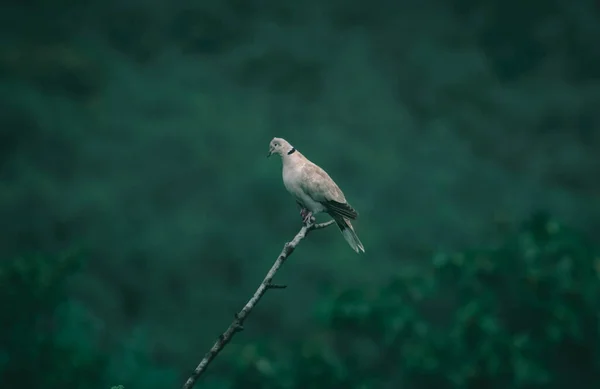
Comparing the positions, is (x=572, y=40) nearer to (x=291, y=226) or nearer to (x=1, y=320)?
(x=291, y=226)

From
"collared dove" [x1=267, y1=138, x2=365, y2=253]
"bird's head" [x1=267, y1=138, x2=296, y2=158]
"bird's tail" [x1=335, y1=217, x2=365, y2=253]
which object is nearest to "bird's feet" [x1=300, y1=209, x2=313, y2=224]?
"collared dove" [x1=267, y1=138, x2=365, y2=253]

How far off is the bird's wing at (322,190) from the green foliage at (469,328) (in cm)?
159

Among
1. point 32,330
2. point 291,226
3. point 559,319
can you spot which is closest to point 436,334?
point 559,319

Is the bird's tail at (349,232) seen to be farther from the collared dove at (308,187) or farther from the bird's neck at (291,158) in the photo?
the bird's neck at (291,158)

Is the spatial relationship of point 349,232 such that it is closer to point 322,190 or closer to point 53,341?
point 322,190

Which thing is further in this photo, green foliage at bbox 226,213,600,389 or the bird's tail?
green foliage at bbox 226,213,600,389

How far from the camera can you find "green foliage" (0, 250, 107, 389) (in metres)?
4.14

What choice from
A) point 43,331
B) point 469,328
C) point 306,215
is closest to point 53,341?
point 43,331

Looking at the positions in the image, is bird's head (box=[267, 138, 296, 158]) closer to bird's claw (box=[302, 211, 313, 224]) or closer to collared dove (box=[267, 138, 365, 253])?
collared dove (box=[267, 138, 365, 253])

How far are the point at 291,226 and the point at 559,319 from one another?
1.74 m

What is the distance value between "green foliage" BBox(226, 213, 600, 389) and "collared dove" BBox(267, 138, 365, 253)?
1594mm

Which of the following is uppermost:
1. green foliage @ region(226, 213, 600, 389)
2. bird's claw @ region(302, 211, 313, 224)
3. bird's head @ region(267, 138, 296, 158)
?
green foliage @ region(226, 213, 600, 389)

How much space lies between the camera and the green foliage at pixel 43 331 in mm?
4141

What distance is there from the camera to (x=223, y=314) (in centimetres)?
434
